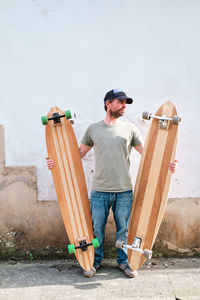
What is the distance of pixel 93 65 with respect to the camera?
3.13 metres

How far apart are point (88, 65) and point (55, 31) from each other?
1.53ft

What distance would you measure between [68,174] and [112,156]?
49cm

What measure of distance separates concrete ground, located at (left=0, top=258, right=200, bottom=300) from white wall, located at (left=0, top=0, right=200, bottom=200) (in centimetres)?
75

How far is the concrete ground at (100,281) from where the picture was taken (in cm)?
252

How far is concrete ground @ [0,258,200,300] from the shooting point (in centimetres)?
252

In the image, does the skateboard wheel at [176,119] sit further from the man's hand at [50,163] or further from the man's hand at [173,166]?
the man's hand at [50,163]

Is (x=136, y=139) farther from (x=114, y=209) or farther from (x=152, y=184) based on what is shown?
(x=114, y=209)

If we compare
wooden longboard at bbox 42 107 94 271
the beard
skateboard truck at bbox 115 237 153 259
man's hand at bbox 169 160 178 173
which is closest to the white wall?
wooden longboard at bbox 42 107 94 271

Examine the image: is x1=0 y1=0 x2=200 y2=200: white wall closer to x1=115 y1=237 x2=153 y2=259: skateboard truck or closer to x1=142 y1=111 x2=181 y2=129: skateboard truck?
x1=142 y1=111 x2=181 y2=129: skateboard truck

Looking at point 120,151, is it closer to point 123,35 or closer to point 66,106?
point 66,106

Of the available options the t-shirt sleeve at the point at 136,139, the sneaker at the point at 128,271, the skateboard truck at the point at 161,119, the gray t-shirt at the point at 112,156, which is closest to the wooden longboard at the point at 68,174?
the gray t-shirt at the point at 112,156

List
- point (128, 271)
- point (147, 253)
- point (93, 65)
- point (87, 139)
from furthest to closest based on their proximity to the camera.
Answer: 1. point (93, 65)
2. point (87, 139)
3. point (128, 271)
4. point (147, 253)

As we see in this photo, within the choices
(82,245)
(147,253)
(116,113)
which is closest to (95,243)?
(82,245)

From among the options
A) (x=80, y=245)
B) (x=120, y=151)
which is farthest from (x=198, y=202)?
(x=80, y=245)
